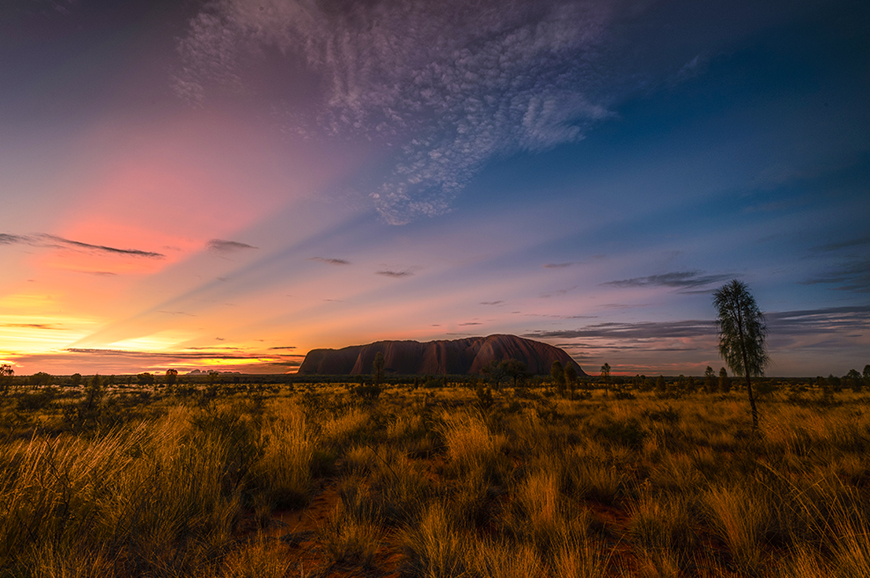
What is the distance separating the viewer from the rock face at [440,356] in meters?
156

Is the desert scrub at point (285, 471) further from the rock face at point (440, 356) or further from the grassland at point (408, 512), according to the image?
the rock face at point (440, 356)

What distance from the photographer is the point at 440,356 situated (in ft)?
522

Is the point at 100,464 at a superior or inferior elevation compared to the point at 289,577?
superior

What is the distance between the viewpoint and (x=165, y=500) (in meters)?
3.85

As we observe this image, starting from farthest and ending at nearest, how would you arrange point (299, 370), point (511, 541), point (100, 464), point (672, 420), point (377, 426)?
point (299, 370), point (672, 420), point (377, 426), point (100, 464), point (511, 541)

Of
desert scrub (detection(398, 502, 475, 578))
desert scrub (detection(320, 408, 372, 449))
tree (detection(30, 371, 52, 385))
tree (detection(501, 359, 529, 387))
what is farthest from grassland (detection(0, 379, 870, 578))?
tree (detection(30, 371, 52, 385))

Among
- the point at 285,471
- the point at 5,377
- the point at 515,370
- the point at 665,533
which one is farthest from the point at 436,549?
the point at 5,377

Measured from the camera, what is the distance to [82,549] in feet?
10.0

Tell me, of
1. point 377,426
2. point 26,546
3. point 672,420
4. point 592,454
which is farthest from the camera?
point 672,420

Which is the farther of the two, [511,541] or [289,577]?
[511,541]

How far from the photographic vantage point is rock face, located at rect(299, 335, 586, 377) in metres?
156

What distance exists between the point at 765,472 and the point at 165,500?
8117 millimetres

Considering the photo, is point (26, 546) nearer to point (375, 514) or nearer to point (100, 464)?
point (100, 464)

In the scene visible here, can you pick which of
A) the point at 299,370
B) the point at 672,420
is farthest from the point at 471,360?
the point at 672,420
